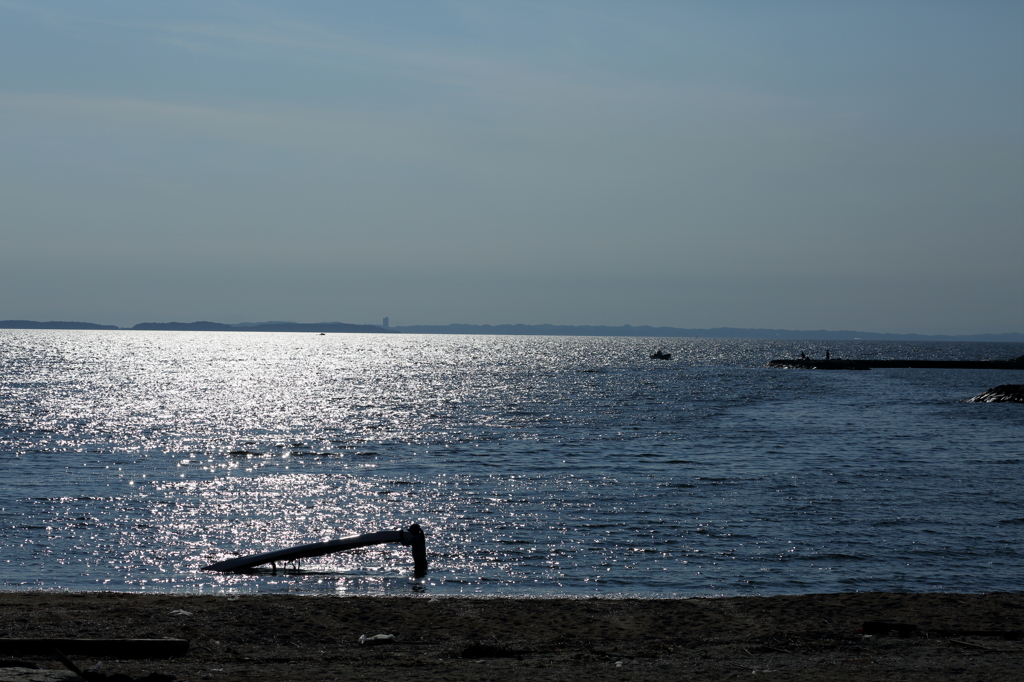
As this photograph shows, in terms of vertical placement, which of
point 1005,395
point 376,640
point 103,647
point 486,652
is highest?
point 103,647

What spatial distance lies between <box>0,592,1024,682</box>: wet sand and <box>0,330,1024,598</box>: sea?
2196 millimetres

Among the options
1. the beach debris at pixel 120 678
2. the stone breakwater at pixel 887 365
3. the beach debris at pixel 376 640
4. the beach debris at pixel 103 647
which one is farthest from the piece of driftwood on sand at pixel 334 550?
the stone breakwater at pixel 887 365

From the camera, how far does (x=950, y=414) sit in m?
68.8

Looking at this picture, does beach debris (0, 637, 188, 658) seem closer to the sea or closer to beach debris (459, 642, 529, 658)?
beach debris (459, 642, 529, 658)

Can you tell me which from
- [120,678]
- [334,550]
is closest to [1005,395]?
[334,550]

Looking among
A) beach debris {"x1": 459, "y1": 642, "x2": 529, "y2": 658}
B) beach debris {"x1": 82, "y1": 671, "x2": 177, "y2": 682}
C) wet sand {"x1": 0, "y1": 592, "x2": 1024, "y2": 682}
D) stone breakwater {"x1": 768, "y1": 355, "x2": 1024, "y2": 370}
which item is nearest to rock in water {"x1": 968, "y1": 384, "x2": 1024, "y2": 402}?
stone breakwater {"x1": 768, "y1": 355, "x2": 1024, "y2": 370}

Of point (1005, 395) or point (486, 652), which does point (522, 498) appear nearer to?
point (486, 652)

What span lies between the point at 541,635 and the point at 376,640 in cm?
268

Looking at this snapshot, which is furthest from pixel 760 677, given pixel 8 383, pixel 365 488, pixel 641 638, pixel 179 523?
pixel 8 383

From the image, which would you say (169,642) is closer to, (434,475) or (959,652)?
(959,652)

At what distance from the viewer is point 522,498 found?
30766mm

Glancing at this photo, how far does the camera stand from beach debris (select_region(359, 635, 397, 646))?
1416 cm

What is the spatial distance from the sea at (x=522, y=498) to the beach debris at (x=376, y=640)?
456cm

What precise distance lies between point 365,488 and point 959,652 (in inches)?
920
